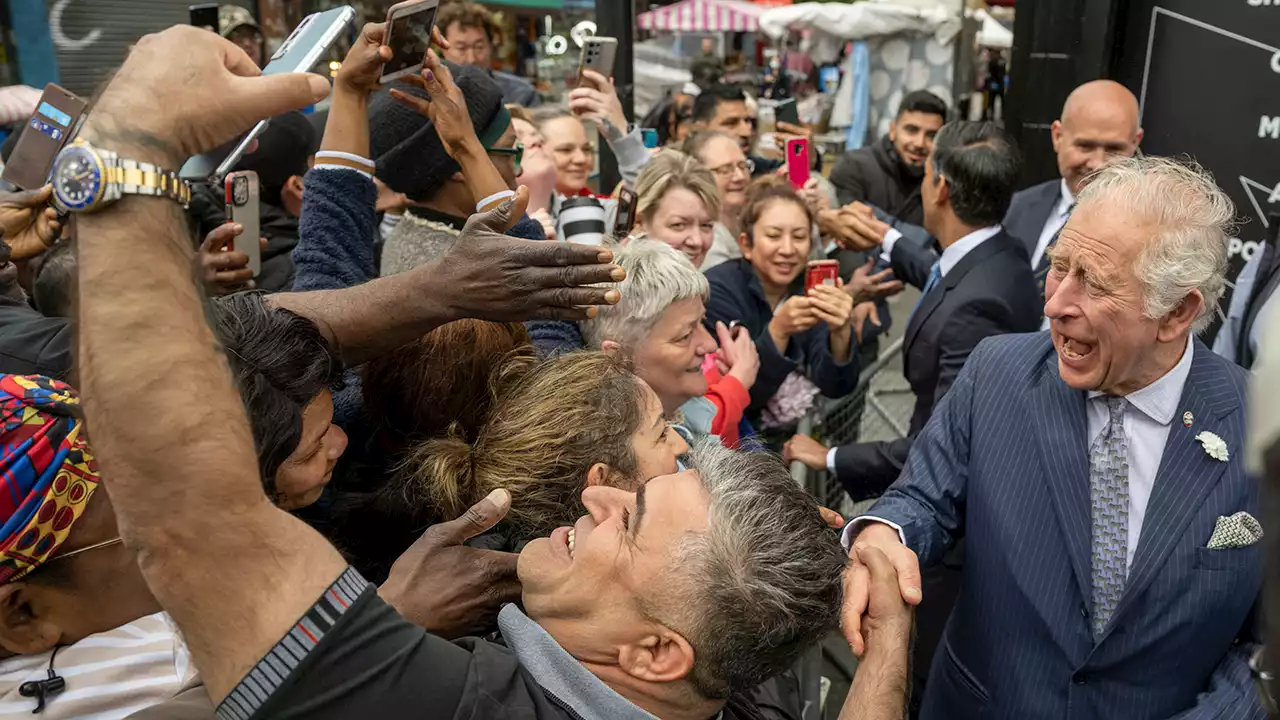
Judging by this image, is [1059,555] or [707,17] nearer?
[1059,555]

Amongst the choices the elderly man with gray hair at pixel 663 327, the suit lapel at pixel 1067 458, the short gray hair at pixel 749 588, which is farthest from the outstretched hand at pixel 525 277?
the suit lapel at pixel 1067 458

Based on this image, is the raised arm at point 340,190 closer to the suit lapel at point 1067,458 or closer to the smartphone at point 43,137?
the smartphone at point 43,137

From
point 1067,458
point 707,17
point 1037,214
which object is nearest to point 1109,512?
point 1067,458

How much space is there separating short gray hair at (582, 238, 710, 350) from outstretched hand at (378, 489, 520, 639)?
1.32 meters

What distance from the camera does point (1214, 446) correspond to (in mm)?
2182

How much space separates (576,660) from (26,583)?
0.85 metres

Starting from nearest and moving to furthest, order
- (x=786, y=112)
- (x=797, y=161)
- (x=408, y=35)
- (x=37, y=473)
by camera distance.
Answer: (x=37, y=473) → (x=408, y=35) → (x=797, y=161) → (x=786, y=112)

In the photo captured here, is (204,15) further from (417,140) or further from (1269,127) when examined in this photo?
(1269,127)

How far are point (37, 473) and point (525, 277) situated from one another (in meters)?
0.82

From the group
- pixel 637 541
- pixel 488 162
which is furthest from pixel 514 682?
pixel 488 162

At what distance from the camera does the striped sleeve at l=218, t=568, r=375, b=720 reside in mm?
1021

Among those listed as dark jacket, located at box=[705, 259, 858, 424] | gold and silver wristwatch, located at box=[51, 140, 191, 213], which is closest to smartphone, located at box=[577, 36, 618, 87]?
dark jacket, located at box=[705, 259, 858, 424]

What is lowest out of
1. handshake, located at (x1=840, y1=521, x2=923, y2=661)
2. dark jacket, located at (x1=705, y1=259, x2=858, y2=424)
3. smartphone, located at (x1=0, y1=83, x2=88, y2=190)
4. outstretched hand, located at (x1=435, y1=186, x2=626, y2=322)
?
dark jacket, located at (x1=705, y1=259, x2=858, y2=424)

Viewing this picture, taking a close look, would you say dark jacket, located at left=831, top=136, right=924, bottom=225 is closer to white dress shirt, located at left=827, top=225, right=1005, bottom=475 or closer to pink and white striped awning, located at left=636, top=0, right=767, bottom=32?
white dress shirt, located at left=827, top=225, right=1005, bottom=475
